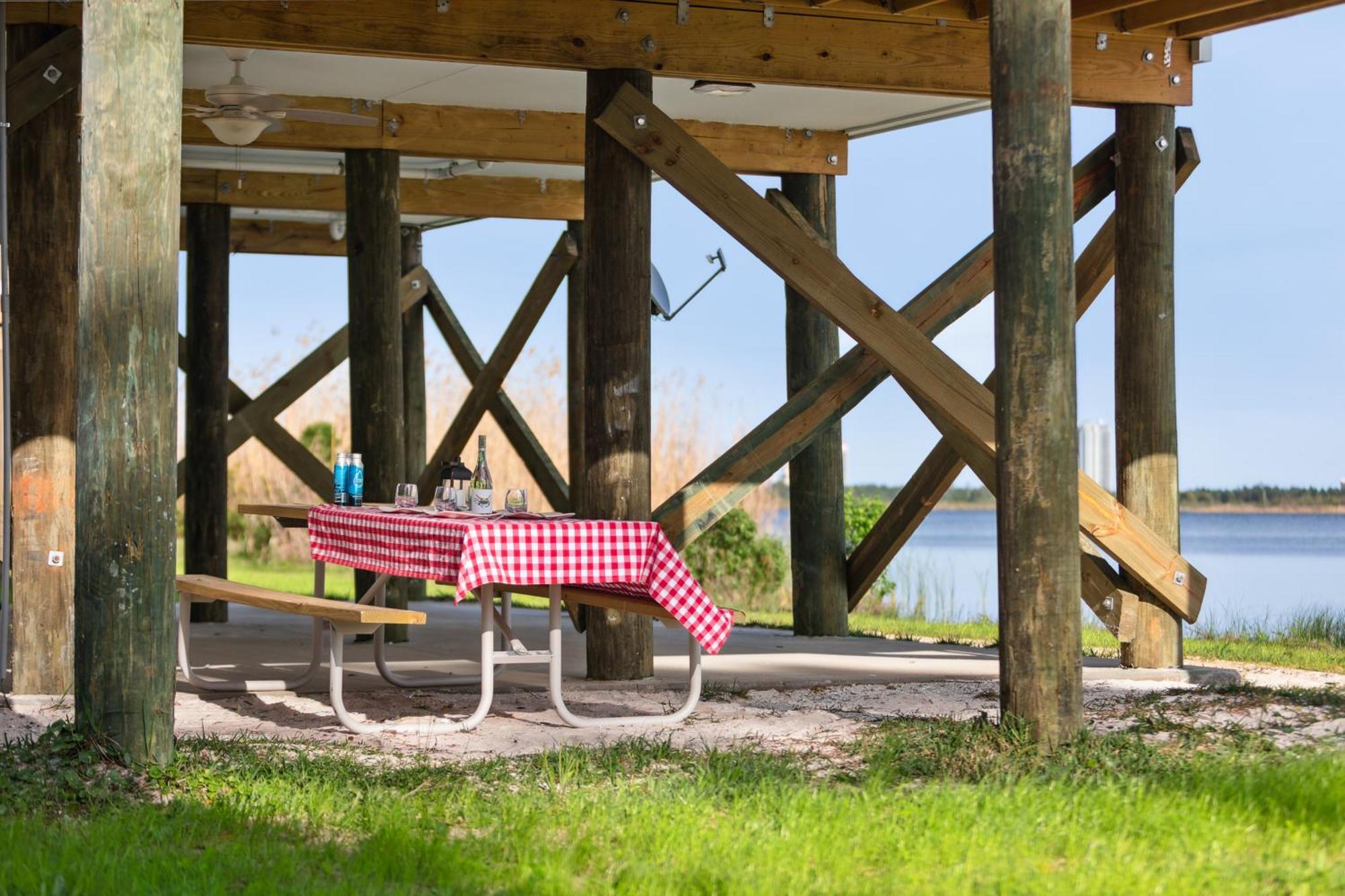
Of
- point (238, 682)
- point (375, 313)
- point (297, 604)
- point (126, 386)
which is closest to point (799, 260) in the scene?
point (297, 604)

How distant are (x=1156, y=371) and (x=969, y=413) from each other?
1.21 metres

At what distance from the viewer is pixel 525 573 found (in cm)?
537

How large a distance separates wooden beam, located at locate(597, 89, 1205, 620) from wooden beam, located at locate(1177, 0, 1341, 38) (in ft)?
6.60

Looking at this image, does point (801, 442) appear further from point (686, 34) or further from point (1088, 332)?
point (1088, 332)

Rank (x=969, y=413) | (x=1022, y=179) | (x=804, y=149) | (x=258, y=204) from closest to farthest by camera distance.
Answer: (x=1022, y=179) → (x=969, y=413) → (x=804, y=149) → (x=258, y=204)

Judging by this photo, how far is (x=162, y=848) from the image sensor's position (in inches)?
141

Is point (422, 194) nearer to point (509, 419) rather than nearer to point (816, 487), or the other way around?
point (509, 419)

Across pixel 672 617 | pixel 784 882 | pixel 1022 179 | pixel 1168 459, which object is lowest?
pixel 784 882

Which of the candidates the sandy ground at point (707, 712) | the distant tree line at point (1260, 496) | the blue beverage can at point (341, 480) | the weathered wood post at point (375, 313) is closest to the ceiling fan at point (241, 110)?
the weathered wood post at point (375, 313)

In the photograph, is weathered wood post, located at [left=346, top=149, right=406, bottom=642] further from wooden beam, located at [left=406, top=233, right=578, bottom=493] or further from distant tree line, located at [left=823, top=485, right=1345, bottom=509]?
distant tree line, located at [left=823, top=485, right=1345, bottom=509]

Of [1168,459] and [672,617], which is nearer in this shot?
[672,617]

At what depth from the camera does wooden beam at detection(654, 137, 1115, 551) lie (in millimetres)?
7094

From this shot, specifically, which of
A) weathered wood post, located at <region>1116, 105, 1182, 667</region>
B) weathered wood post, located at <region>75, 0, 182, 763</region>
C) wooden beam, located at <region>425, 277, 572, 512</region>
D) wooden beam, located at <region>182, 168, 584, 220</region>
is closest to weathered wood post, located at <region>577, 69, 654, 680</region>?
weathered wood post, located at <region>1116, 105, 1182, 667</region>

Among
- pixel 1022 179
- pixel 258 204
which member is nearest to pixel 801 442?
pixel 1022 179
